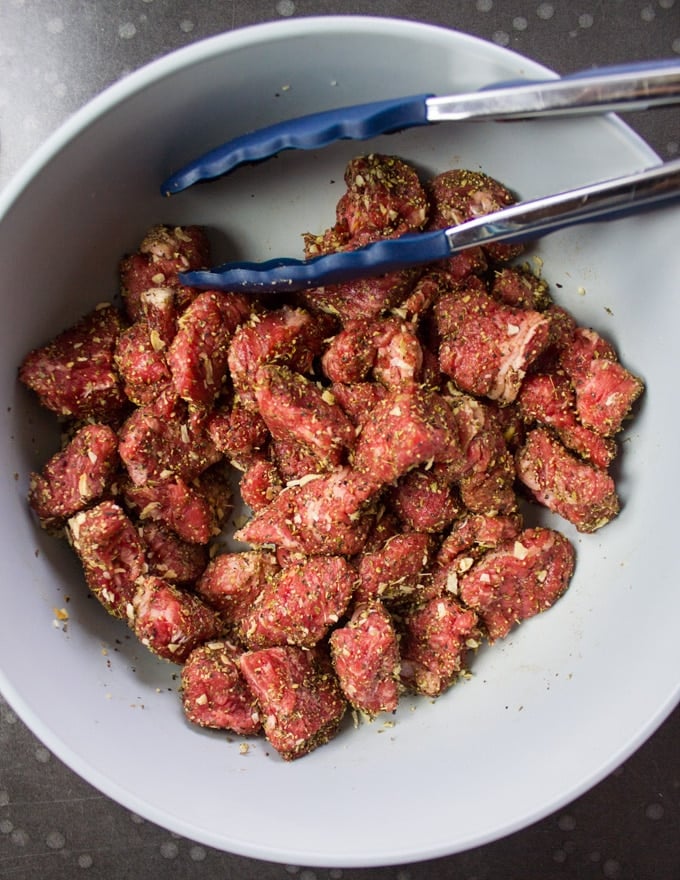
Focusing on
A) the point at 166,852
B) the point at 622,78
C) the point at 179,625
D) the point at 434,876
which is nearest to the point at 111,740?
the point at 179,625

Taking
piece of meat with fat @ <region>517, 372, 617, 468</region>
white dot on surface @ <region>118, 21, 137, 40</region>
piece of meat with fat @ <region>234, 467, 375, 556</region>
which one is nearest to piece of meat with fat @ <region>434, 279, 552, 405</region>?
piece of meat with fat @ <region>517, 372, 617, 468</region>

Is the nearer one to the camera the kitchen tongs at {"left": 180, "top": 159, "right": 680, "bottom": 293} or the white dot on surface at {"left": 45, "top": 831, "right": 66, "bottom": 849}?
the kitchen tongs at {"left": 180, "top": 159, "right": 680, "bottom": 293}

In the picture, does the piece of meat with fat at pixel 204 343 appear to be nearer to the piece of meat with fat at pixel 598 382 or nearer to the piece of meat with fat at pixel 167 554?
the piece of meat with fat at pixel 167 554

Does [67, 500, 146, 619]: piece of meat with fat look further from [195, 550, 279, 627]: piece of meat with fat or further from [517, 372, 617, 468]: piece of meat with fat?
[517, 372, 617, 468]: piece of meat with fat

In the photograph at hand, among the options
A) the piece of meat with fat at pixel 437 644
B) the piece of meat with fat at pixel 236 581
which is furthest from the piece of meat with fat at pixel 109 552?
the piece of meat with fat at pixel 437 644

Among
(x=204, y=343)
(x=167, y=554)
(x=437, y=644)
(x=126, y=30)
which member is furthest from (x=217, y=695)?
(x=126, y=30)

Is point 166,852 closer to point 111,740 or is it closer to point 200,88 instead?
point 111,740
